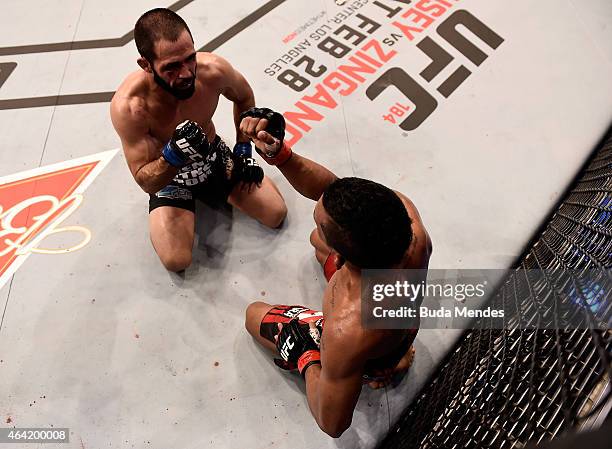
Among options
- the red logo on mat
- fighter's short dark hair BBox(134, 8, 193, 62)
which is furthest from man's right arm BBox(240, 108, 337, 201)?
the red logo on mat

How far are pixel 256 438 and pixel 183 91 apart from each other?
5.02 ft

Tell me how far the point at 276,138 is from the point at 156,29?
0.64 metres

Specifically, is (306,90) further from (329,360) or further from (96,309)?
(329,360)

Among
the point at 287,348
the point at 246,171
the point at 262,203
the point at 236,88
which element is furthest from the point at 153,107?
the point at 287,348

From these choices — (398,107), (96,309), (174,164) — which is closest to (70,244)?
(96,309)

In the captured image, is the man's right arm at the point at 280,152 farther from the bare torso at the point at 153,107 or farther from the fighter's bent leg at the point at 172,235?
the fighter's bent leg at the point at 172,235

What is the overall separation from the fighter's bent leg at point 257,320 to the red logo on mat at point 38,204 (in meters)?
1.01

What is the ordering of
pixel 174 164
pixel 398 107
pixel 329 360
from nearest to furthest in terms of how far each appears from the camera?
1. pixel 329 360
2. pixel 174 164
3. pixel 398 107

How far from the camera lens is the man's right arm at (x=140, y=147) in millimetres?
2344

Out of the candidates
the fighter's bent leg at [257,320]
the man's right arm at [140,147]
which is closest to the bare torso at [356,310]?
the fighter's bent leg at [257,320]

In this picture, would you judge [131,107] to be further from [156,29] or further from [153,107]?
[156,29]

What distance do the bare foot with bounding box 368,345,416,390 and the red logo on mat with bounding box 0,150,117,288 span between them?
1.66m

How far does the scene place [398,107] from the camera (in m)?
3.40

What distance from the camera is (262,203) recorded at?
9.41 feet
